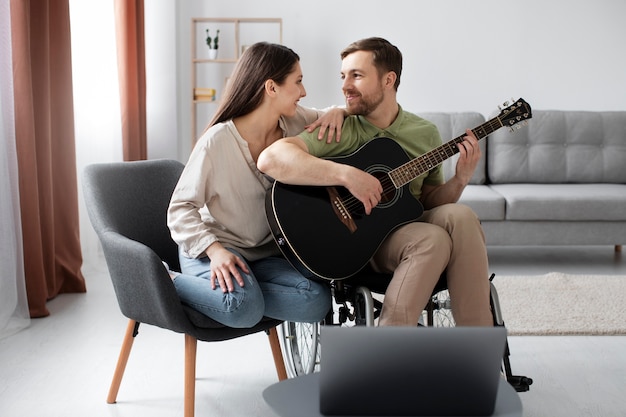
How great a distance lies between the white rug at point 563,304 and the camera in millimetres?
3027

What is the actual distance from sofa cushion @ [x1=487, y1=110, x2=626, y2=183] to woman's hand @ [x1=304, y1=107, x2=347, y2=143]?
8.74 ft

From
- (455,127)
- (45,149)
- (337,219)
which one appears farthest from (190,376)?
(455,127)

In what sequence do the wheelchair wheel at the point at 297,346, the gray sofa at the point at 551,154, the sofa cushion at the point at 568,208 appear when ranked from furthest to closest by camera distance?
1. the gray sofa at the point at 551,154
2. the sofa cushion at the point at 568,208
3. the wheelchair wheel at the point at 297,346

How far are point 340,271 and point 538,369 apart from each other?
1.00 meters

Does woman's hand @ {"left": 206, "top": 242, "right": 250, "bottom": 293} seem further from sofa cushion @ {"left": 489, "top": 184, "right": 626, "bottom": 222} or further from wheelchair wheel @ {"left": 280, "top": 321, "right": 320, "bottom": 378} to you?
sofa cushion @ {"left": 489, "top": 184, "right": 626, "bottom": 222}

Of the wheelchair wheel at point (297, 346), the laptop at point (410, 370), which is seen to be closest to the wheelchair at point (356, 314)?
the wheelchair wheel at point (297, 346)

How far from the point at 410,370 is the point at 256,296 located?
2.52 feet

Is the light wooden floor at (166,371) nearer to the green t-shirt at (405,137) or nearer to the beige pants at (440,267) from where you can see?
the beige pants at (440,267)

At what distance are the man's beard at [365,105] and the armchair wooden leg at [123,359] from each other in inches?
34.6

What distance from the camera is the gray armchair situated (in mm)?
1932

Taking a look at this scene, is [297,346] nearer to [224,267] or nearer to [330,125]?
[224,267]

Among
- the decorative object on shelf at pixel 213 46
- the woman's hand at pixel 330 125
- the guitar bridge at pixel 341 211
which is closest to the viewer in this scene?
the guitar bridge at pixel 341 211

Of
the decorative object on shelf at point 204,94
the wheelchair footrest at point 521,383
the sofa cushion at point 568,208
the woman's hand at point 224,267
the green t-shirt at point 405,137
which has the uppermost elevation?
the decorative object on shelf at point 204,94

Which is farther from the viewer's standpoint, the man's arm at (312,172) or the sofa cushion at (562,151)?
the sofa cushion at (562,151)
